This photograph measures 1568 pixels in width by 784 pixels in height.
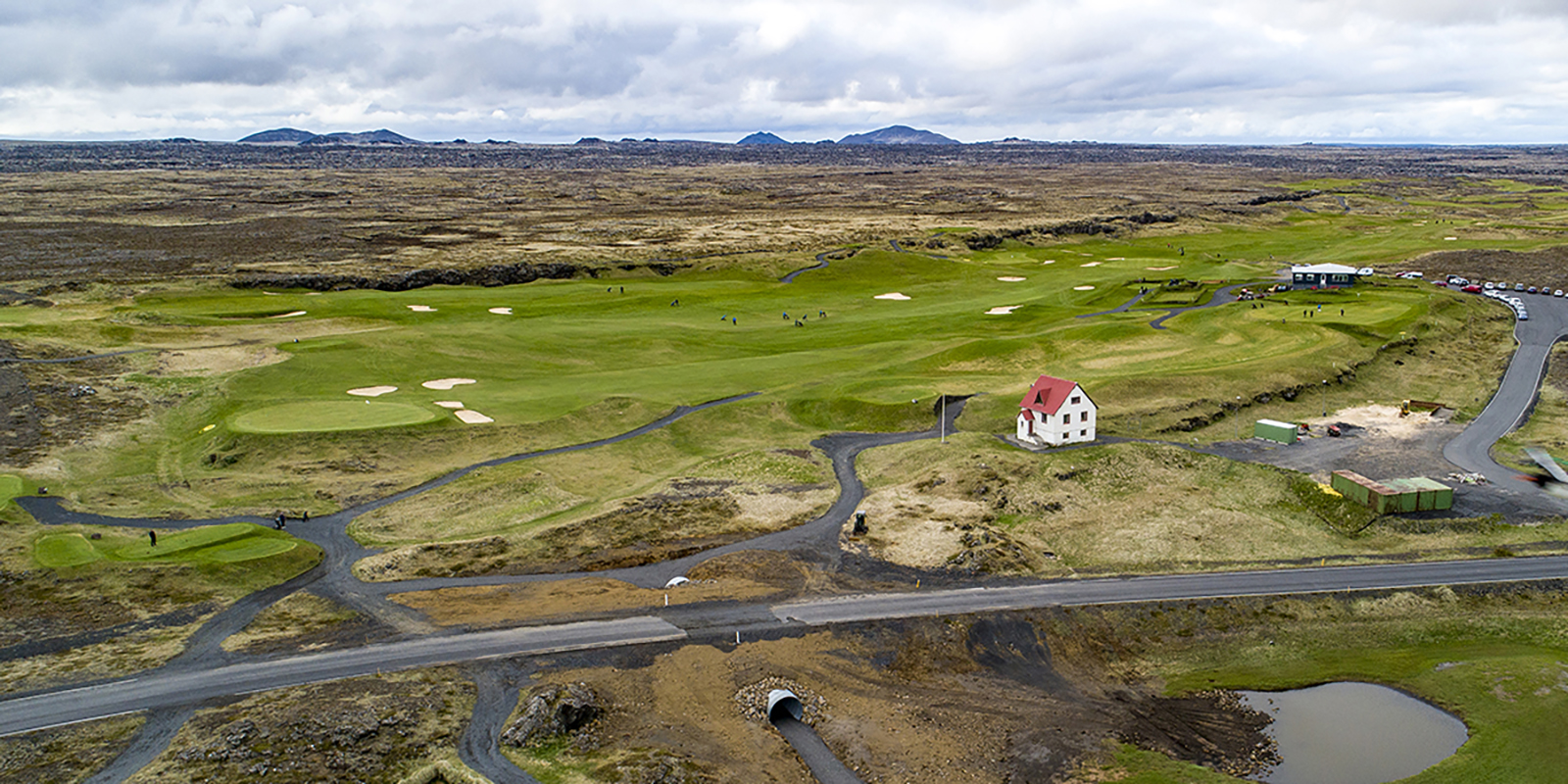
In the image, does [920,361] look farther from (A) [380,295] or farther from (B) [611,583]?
(A) [380,295]

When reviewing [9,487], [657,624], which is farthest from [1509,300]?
[9,487]

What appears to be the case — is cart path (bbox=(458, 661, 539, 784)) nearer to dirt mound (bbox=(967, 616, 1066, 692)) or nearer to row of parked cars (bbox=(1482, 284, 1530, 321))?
dirt mound (bbox=(967, 616, 1066, 692))

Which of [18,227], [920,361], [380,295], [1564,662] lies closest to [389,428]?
[920,361]

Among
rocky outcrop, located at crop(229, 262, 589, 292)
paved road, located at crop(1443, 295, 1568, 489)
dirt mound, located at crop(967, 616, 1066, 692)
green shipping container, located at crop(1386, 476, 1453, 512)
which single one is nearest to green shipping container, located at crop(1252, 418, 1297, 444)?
paved road, located at crop(1443, 295, 1568, 489)

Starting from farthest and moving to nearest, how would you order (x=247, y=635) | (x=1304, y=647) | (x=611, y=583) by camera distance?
(x=611, y=583), (x=1304, y=647), (x=247, y=635)

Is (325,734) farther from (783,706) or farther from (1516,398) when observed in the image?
(1516,398)

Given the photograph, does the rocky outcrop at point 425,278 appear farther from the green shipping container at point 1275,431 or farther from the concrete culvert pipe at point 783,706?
the concrete culvert pipe at point 783,706

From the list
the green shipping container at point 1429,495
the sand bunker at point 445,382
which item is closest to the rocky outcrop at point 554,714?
the green shipping container at point 1429,495
